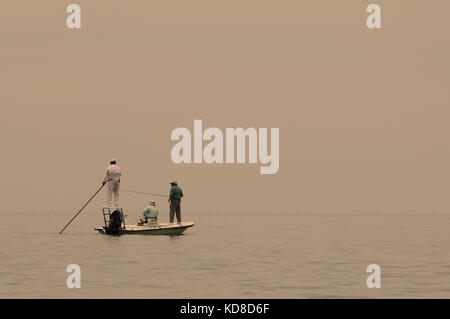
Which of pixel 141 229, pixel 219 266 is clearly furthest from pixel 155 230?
pixel 219 266

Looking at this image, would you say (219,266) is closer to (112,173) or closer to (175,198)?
(112,173)

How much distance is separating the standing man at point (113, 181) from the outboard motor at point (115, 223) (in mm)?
484

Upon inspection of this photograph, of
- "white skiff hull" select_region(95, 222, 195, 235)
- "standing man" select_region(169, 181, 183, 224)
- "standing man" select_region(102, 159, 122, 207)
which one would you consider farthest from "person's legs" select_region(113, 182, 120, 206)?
"standing man" select_region(169, 181, 183, 224)

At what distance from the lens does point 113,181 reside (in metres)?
43.2

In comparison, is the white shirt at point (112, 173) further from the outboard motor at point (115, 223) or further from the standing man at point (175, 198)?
the standing man at point (175, 198)

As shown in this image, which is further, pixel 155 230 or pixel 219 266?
pixel 155 230

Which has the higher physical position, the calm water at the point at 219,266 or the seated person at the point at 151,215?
the seated person at the point at 151,215

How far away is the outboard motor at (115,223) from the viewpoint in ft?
141

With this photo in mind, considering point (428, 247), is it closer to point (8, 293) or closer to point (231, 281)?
point (231, 281)

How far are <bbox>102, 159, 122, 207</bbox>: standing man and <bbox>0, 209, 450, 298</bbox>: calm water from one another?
1.87 meters

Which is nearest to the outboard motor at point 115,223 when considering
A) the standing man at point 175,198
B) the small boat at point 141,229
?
the small boat at point 141,229

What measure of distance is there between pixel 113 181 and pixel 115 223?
1768 mm

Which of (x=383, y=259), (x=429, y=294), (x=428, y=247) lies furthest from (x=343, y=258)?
(x=429, y=294)

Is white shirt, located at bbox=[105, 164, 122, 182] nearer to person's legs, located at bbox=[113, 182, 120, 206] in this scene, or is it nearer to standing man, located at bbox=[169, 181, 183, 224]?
person's legs, located at bbox=[113, 182, 120, 206]
